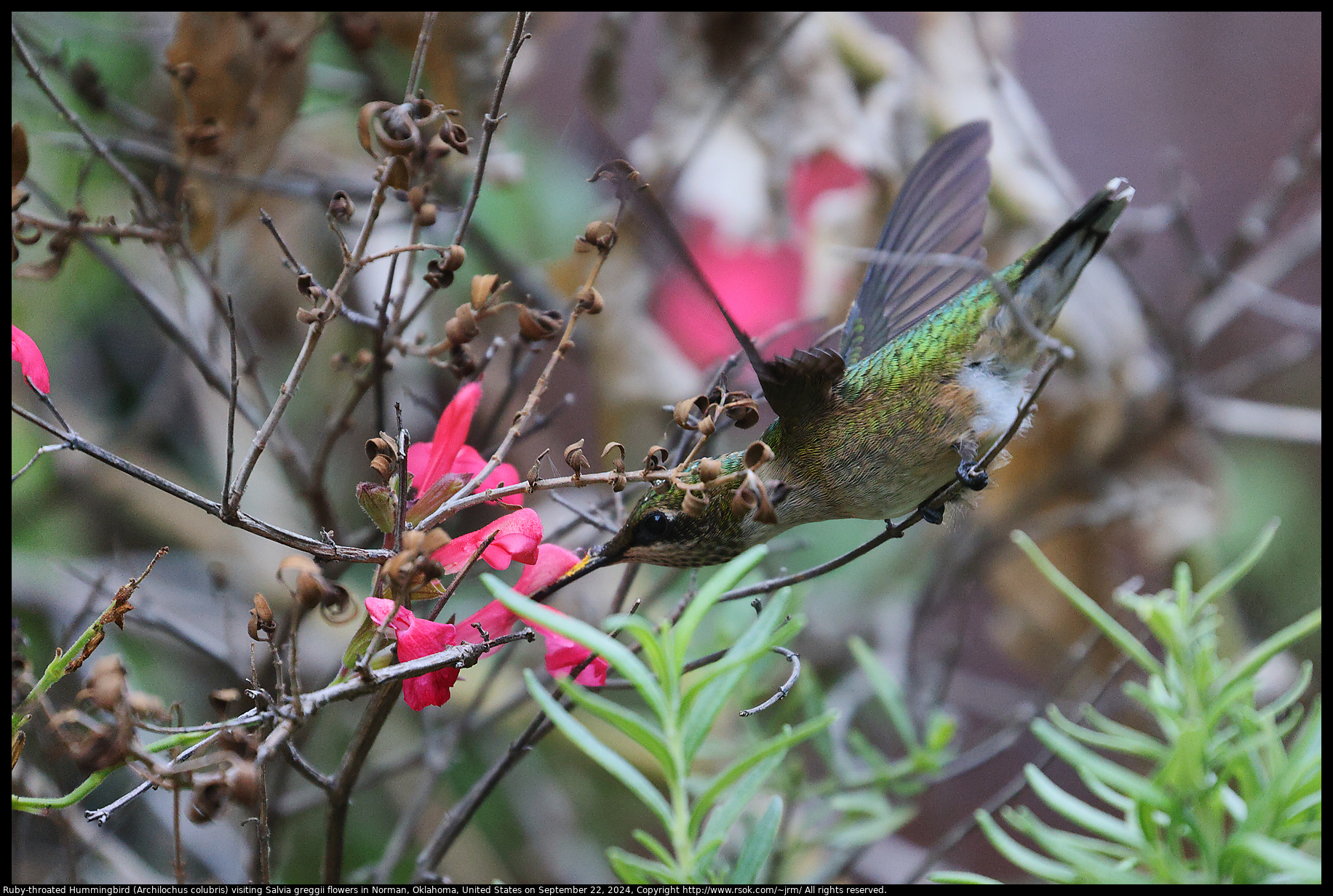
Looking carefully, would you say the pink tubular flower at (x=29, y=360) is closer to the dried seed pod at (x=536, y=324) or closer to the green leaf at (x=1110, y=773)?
the dried seed pod at (x=536, y=324)

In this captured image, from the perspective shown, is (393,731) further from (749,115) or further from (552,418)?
(749,115)

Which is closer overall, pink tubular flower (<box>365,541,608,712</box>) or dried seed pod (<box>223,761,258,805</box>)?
dried seed pod (<box>223,761,258,805</box>)

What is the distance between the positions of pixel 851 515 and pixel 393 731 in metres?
0.81

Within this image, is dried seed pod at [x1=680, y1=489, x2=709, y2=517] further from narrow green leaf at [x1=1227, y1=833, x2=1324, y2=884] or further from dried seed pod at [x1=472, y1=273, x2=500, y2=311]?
narrow green leaf at [x1=1227, y1=833, x2=1324, y2=884]

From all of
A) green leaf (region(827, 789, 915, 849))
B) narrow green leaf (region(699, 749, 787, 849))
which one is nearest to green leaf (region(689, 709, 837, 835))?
narrow green leaf (region(699, 749, 787, 849))

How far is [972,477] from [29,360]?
0.54m

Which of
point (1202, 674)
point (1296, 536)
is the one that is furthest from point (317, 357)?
point (1296, 536)

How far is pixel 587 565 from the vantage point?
1.71ft

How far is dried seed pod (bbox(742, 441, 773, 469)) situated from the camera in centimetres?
41

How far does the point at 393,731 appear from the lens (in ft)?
4.02

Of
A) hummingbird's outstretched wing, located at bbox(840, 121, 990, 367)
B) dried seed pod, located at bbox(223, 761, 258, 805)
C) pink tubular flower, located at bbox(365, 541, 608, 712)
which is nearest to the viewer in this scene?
dried seed pod, located at bbox(223, 761, 258, 805)

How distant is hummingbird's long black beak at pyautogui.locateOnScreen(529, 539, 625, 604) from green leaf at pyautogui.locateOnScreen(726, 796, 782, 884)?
5.9 inches

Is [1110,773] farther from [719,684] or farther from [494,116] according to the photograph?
[494,116]

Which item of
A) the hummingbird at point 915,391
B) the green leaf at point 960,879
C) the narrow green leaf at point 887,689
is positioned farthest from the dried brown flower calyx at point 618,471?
the narrow green leaf at point 887,689
